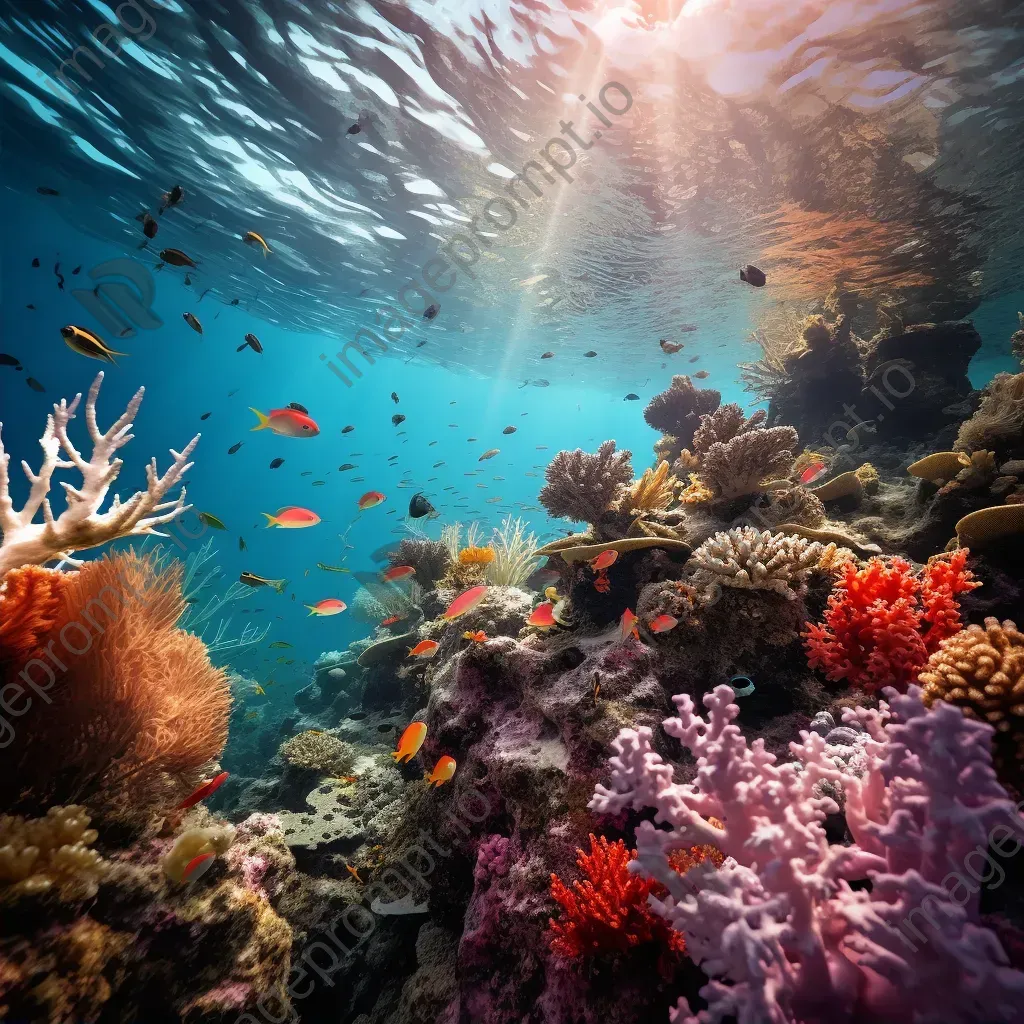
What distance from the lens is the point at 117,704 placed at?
290 centimetres

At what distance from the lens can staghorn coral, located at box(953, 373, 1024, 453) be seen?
15.2 feet

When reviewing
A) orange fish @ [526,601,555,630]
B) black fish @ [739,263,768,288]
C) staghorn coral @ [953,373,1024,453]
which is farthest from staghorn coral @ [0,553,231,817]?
staghorn coral @ [953,373,1024,453]

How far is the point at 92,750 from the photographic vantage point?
2.77 meters

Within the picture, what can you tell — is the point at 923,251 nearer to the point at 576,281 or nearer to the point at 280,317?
the point at 576,281

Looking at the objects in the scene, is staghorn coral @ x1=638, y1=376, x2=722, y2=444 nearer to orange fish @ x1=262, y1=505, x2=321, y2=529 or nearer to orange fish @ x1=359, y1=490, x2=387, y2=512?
orange fish @ x1=359, y1=490, x2=387, y2=512

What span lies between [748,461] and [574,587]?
7.67ft

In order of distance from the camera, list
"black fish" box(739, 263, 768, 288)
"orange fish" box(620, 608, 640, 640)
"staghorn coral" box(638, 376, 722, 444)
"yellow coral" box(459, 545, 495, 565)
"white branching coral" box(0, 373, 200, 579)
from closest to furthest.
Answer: "white branching coral" box(0, 373, 200, 579) → "orange fish" box(620, 608, 640, 640) → "black fish" box(739, 263, 768, 288) → "yellow coral" box(459, 545, 495, 565) → "staghorn coral" box(638, 376, 722, 444)

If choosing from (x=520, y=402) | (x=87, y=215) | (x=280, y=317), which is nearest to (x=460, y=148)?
(x=87, y=215)

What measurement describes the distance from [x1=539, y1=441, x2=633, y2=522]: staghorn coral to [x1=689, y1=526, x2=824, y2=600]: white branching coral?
154 cm

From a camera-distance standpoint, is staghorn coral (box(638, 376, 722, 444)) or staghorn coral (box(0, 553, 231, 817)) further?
staghorn coral (box(638, 376, 722, 444))

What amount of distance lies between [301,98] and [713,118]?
9.30 meters

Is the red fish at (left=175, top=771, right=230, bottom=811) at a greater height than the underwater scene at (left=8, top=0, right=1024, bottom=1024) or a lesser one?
lesser

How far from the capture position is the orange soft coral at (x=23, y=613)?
8.43ft

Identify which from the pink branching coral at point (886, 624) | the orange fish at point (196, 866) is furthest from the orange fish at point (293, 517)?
the pink branching coral at point (886, 624)
